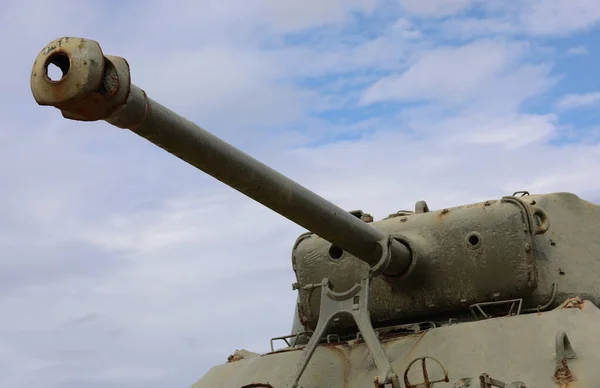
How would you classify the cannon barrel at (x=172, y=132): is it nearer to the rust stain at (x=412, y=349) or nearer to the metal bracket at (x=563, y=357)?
the rust stain at (x=412, y=349)

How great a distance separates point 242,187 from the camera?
8.62 metres

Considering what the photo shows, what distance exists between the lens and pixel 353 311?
10062mm

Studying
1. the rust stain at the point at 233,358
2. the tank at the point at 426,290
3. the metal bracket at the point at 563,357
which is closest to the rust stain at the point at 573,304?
the tank at the point at 426,290

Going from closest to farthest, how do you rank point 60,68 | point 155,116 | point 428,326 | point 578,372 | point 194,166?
point 60,68
point 155,116
point 194,166
point 578,372
point 428,326

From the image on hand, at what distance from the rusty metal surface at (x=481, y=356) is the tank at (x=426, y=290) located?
1cm

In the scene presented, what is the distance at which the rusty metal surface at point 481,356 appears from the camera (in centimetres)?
900

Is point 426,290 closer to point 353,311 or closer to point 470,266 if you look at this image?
point 470,266

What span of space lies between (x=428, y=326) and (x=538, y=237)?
1.44 m

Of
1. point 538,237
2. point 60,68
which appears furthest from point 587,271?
point 60,68

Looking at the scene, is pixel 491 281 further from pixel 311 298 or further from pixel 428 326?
pixel 311 298

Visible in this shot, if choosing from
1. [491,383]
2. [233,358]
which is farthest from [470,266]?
[233,358]

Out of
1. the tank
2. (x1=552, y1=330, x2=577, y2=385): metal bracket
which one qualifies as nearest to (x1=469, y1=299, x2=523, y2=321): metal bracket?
the tank

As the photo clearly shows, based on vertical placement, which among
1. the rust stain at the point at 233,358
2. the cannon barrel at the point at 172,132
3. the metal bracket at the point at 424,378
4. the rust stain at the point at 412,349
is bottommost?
the metal bracket at the point at 424,378

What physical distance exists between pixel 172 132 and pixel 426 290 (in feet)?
13.0
